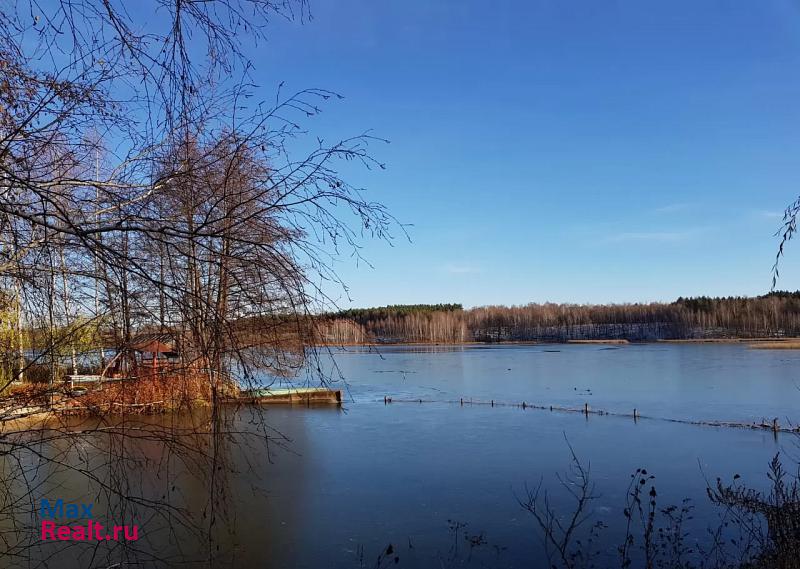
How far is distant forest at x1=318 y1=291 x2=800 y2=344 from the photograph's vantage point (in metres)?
76.6

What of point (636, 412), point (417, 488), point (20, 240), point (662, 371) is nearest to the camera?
point (20, 240)

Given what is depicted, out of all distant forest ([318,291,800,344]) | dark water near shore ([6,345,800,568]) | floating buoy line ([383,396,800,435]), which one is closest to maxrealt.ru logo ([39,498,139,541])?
dark water near shore ([6,345,800,568])

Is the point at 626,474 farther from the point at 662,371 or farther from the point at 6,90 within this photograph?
the point at 662,371

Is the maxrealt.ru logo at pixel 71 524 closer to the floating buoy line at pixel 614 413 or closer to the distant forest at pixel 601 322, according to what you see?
the floating buoy line at pixel 614 413

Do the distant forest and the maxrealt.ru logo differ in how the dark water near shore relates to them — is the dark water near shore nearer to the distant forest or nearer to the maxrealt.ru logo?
the maxrealt.ru logo

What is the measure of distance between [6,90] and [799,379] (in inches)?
1058

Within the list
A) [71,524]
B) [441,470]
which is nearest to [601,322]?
[441,470]

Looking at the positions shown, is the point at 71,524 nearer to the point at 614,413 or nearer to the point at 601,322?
the point at 614,413

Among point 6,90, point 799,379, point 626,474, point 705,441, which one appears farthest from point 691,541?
point 799,379

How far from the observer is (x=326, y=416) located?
556 inches

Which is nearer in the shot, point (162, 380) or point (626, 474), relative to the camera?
point (162, 380)

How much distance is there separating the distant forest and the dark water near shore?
56310 millimetres

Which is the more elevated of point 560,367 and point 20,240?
point 20,240

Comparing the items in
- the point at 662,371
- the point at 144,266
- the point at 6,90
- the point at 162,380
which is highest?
the point at 6,90
